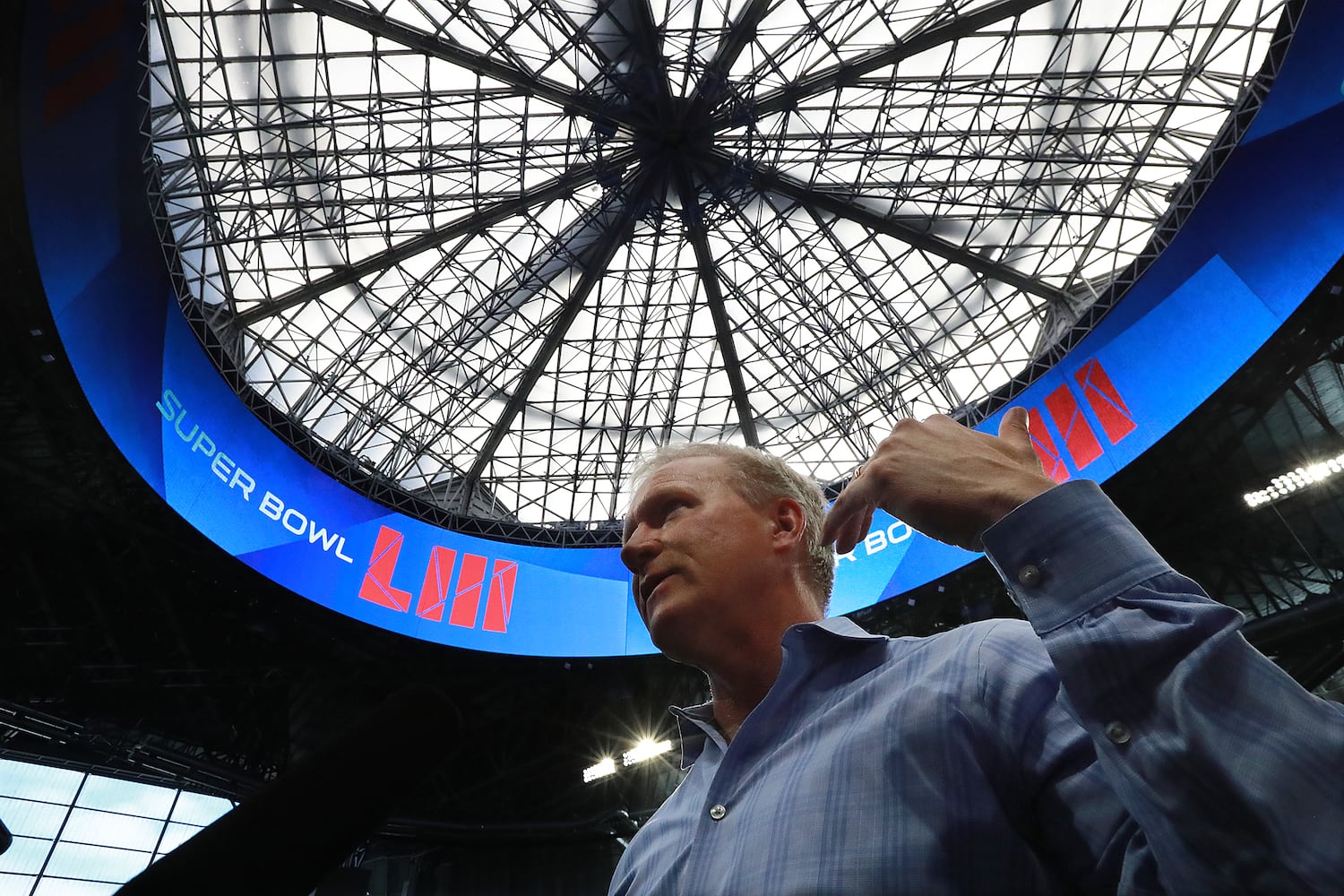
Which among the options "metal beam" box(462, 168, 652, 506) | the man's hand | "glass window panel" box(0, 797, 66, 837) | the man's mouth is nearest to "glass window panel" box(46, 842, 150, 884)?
"glass window panel" box(0, 797, 66, 837)

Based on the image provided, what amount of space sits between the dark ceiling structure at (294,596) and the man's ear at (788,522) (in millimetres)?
15972

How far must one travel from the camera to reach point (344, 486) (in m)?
25.8

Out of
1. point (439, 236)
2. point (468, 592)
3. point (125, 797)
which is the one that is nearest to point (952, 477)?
point (439, 236)

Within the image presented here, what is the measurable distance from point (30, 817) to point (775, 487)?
2703cm

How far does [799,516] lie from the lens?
3.16 metres

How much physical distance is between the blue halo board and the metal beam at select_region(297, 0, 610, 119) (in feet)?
16.4

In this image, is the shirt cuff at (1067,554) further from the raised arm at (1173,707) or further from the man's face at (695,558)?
the man's face at (695,558)

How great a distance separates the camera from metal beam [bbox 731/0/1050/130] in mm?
20859

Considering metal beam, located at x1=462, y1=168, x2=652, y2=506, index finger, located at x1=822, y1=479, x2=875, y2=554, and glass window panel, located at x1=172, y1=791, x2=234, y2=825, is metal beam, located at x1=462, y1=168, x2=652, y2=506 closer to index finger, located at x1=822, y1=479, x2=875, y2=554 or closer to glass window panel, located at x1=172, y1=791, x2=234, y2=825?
glass window panel, located at x1=172, y1=791, x2=234, y2=825

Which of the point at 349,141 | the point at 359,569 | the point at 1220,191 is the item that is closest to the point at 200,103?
the point at 349,141

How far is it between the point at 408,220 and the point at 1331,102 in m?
23.4

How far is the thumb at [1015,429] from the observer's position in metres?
1.90

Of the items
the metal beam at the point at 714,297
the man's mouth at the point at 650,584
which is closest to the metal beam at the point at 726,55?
the metal beam at the point at 714,297

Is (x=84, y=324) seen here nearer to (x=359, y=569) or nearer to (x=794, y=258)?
(x=359, y=569)
